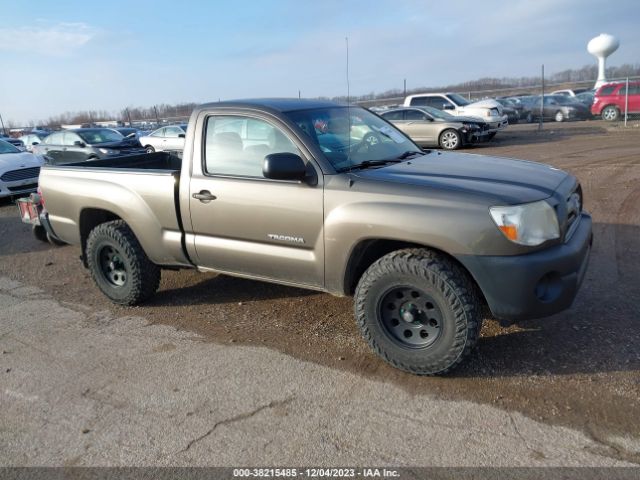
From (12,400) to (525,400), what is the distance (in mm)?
3381

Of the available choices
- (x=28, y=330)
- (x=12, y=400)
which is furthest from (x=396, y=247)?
(x=28, y=330)

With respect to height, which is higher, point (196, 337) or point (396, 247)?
point (396, 247)

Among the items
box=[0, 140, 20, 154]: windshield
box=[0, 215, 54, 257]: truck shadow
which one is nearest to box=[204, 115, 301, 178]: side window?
box=[0, 215, 54, 257]: truck shadow

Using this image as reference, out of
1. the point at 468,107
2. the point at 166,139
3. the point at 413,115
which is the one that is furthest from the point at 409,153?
the point at 166,139

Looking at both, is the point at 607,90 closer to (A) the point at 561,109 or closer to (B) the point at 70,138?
(A) the point at 561,109

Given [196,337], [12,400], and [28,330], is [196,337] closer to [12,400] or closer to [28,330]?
[12,400]

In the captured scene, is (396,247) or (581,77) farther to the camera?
(581,77)

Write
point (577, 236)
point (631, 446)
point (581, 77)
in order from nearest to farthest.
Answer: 1. point (631, 446)
2. point (577, 236)
3. point (581, 77)

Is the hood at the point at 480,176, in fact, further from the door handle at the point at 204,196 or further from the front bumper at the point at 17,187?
the front bumper at the point at 17,187

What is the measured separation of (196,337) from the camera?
168 inches

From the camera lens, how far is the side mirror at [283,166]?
3461 millimetres

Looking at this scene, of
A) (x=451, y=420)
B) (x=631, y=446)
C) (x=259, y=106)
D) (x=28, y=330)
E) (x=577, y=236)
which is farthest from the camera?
(x=28, y=330)

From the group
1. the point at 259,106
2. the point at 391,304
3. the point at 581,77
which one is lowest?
the point at 391,304

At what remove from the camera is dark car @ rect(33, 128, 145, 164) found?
603 inches
